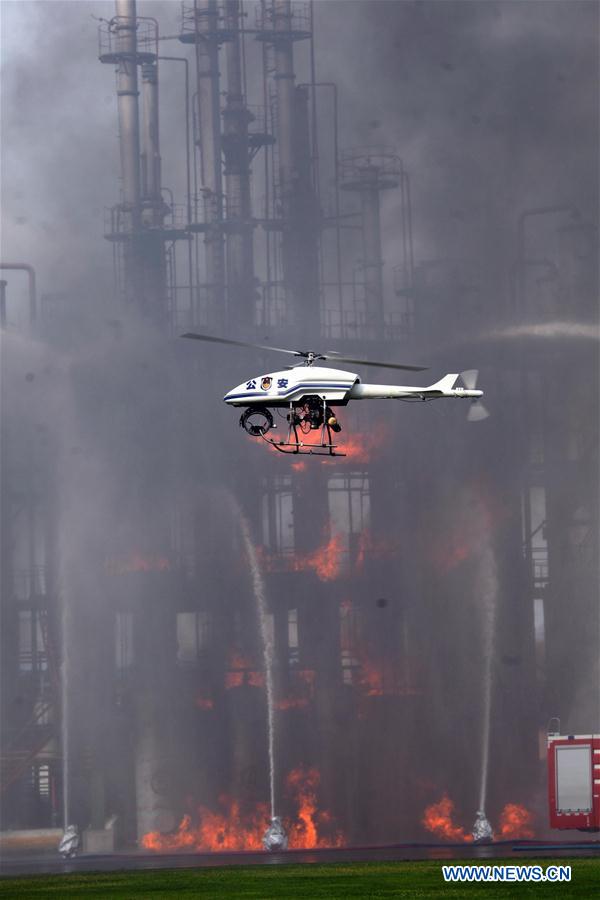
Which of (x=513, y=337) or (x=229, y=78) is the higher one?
(x=229, y=78)

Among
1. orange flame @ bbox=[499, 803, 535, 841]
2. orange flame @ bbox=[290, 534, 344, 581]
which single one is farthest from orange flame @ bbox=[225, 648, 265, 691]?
orange flame @ bbox=[499, 803, 535, 841]

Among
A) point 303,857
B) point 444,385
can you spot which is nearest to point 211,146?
point 303,857

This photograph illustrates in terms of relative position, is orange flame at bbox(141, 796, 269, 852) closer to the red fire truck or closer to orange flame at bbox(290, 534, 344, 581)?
orange flame at bbox(290, 534, 344, 581)

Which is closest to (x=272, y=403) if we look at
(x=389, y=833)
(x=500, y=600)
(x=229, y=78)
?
(x=389, y=833)

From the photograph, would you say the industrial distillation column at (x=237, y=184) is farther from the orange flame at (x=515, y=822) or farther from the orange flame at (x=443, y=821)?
the orange flame at (x=515, y=822)

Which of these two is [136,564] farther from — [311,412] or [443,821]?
[311,412]

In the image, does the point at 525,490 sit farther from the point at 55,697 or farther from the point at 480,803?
the point at 55,697
